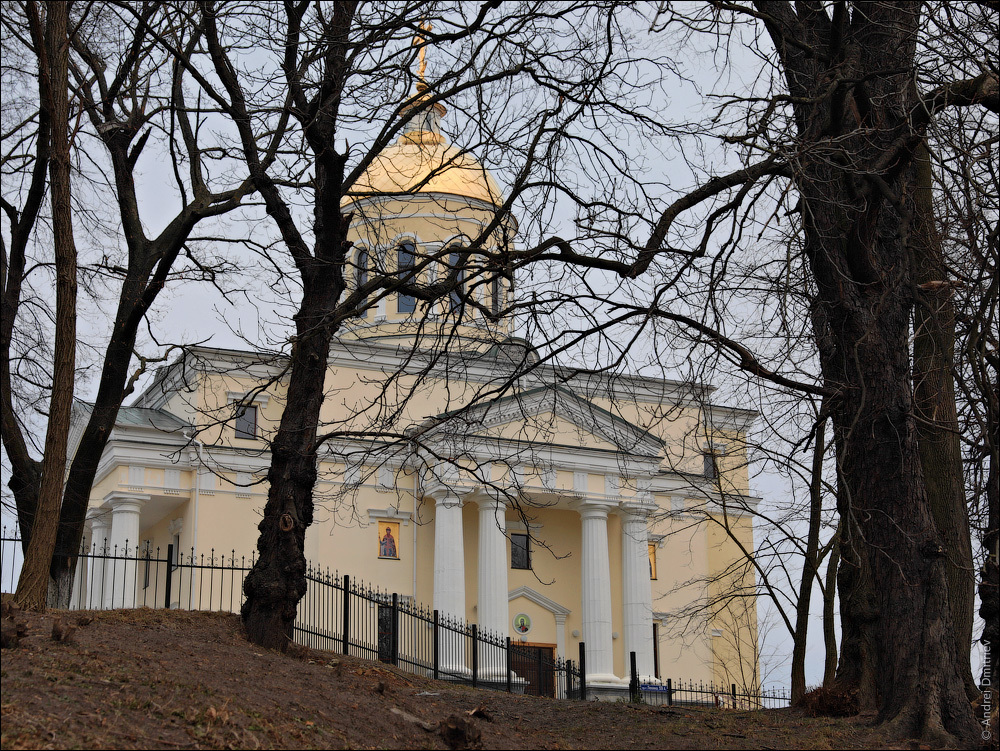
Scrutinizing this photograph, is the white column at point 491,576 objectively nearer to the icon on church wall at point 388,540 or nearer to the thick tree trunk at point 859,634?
the icon on church wall at point 388,540

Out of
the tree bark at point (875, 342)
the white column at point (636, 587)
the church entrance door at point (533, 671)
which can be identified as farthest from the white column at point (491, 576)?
the tree bark at point (875, 342)

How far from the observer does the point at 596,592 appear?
32500mm

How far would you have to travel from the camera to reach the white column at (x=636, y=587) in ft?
109

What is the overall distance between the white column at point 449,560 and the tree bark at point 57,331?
1988 centimetres

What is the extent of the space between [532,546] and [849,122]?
2779 centimetres

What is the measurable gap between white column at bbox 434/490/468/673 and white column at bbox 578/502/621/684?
12.1 ft

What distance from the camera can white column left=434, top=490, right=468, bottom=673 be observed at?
101 feet

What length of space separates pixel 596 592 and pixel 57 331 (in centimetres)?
2346

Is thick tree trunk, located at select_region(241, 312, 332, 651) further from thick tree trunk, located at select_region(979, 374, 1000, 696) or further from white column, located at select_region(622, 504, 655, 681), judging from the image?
white column, located at select_region(622, 504, 655, 681)

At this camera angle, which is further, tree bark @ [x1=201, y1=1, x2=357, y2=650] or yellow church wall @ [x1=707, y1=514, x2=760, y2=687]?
yellow church wall @ [x1=707, y1=514, x2=760, y2=687]

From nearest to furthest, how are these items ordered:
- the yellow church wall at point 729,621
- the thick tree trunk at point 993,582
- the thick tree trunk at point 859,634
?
the thick tree trunk at point 993,582 < the thick tree trunk at point 859,634 < the yellow church wall at point 729,621

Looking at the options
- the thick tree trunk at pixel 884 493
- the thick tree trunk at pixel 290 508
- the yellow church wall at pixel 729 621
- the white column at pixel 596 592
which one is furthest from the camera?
the yellow church wall at pixel 729 621

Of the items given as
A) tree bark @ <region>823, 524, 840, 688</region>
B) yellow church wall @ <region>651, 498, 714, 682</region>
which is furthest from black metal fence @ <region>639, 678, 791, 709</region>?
tree bark @ <region>823, 524, 840, 688</region>

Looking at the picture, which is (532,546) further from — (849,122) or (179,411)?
(849,122)
